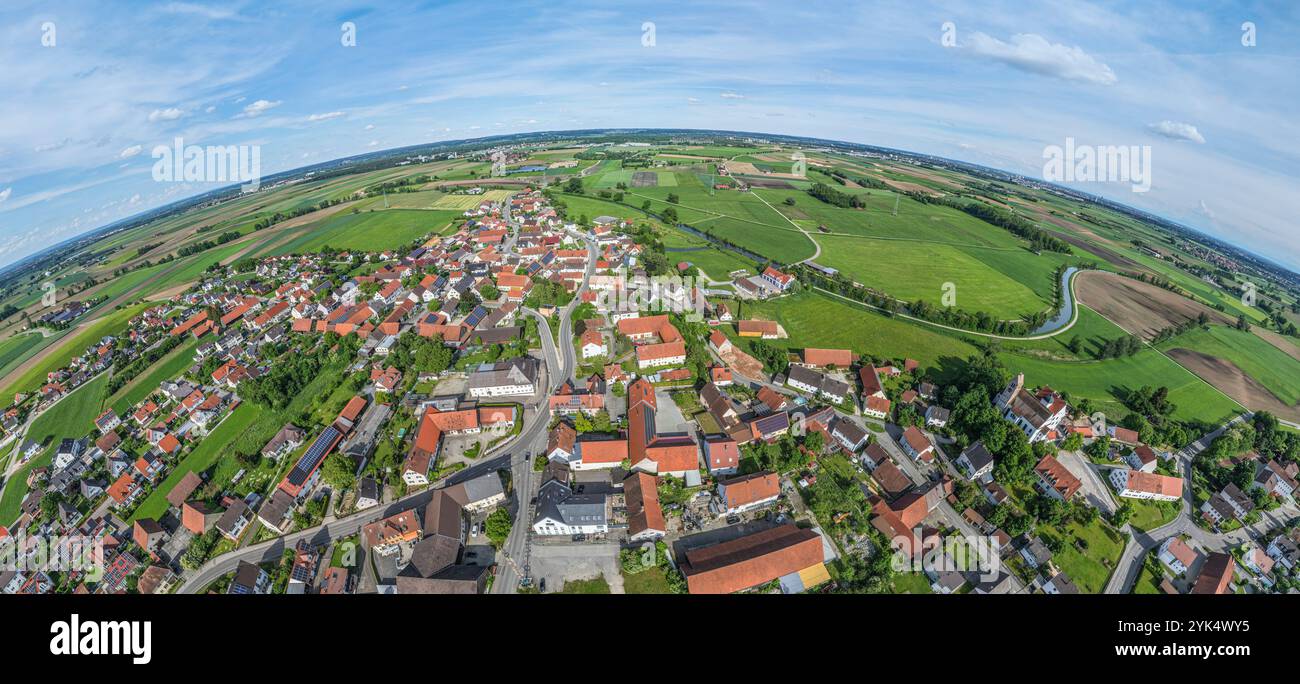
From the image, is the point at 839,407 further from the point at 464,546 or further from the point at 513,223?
the point at 513,223

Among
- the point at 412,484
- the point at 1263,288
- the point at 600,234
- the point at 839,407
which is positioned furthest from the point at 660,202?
the point at 1263,288

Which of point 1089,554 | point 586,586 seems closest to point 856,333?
point 1089,554

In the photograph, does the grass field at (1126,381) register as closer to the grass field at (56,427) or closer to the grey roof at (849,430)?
the grey roof at (849,430)

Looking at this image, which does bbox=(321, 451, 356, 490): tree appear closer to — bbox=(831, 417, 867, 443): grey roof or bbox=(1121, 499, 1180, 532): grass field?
bbox=(831, 417, 867, 443): grey roof

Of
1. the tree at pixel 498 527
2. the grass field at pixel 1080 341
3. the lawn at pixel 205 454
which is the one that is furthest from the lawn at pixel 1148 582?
the lawn at pixel 205 454

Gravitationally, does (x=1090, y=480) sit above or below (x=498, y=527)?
above

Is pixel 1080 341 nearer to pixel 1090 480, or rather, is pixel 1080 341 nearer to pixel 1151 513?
pixel 1090 480
